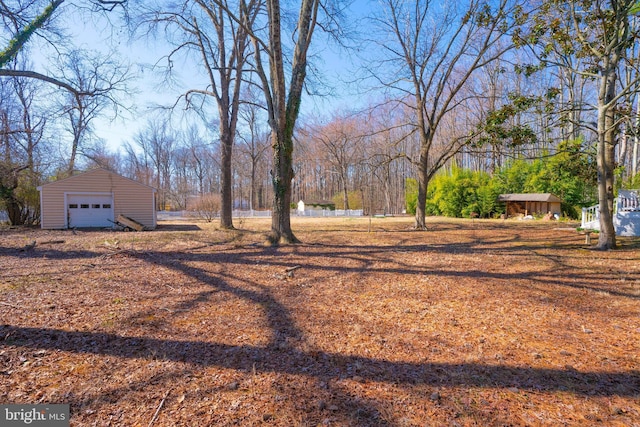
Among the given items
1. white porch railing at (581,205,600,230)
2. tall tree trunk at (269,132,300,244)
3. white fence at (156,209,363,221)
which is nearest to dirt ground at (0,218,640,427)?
tall tree trunk at (269,132,300,244)

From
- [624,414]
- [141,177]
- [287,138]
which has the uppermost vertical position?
[141,177]

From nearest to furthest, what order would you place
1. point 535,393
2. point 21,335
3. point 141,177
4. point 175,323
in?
point 535,393, point 21,335, point 175,323, point 141,177

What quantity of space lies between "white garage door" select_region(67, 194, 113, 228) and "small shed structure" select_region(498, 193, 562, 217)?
91.7ft

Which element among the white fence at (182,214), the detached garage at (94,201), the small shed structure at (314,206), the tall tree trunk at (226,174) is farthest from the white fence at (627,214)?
the small shed structure at (314,206)

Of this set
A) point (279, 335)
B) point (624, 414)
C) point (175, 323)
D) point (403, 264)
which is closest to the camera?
point (624, 414)

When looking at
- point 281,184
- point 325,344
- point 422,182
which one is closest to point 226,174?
point 281,184

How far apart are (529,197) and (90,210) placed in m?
29.2

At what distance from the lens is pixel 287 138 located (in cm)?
902

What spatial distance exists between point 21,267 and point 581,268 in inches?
450

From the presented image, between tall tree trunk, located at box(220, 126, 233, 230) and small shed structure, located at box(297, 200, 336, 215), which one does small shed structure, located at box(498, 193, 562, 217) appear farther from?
small shed structure, located at box(297, 200, 336, 215)

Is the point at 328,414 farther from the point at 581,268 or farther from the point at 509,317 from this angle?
the point at 581,268

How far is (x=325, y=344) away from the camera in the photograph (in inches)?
133

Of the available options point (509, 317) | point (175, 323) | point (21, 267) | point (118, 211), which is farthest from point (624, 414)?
point (118, 211)

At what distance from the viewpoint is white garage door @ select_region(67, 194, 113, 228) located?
15469mm
